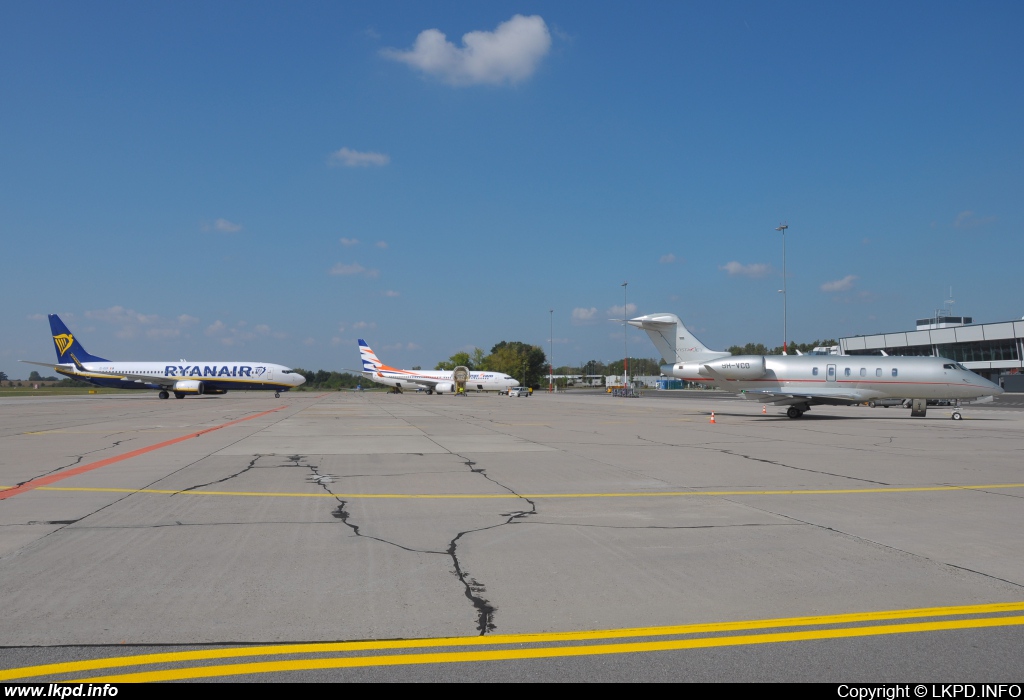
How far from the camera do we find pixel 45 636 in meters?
4.64

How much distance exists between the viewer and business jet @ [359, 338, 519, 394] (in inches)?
3356

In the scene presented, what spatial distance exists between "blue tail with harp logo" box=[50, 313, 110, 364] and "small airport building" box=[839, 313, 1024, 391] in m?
93.6

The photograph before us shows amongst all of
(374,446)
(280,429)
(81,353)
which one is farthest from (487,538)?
(81,353)

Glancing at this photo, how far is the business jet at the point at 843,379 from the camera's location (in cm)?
3105

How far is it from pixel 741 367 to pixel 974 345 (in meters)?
81.8

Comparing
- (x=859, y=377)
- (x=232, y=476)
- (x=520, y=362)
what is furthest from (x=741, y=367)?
(x=520, y=362)

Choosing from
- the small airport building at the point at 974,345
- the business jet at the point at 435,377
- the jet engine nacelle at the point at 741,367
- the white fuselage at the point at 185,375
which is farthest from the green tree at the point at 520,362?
the jet engine nacelle at the point at 741,367

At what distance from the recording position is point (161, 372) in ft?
205

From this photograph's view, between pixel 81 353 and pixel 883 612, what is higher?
pixel 81 353

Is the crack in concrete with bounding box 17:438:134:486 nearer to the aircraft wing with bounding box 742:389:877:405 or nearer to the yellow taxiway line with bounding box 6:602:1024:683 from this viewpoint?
the yellow taxiway line with bounding box 6:602:1024:683

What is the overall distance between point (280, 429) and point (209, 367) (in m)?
42.6

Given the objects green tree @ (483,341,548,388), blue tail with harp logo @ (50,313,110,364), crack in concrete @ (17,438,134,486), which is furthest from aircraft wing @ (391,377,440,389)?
crack in concrete @ (17,438,134,486)

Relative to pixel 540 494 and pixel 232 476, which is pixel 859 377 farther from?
pixel 232 476
